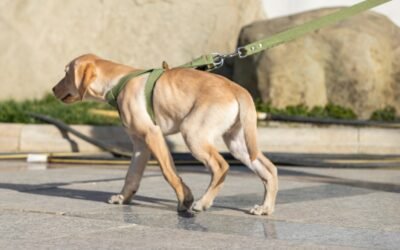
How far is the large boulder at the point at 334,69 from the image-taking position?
571 inches

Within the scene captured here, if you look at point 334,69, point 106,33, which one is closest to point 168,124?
point 334,69

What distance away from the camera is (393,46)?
48.7ft

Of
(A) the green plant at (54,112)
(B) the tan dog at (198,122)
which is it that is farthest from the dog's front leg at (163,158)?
(A) the green plant at (54,112)

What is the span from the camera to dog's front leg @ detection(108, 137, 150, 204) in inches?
259

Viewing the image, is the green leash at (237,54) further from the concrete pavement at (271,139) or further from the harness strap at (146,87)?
the concrete pavement at (271,139)

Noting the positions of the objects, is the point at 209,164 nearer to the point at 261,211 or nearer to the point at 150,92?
the point at 261,211

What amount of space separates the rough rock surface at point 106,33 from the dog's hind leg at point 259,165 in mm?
8720

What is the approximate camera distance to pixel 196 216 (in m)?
6.02

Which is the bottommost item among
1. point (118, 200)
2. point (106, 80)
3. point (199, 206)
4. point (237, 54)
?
point (118, 200)

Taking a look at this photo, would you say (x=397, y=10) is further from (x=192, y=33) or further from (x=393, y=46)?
(x=192, y=33)

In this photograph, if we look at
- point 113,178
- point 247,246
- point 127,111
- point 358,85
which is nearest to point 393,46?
point 358,85

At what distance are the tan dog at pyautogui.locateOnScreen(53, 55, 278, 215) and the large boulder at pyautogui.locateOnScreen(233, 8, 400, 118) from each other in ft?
27.2

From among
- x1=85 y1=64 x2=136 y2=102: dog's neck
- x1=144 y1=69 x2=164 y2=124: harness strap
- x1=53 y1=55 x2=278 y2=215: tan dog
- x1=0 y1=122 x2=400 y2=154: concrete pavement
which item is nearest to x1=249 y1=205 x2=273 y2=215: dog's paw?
x1=53 y1=55 x2=278 y2=215: tan dog

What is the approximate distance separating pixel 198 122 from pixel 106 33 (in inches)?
379
